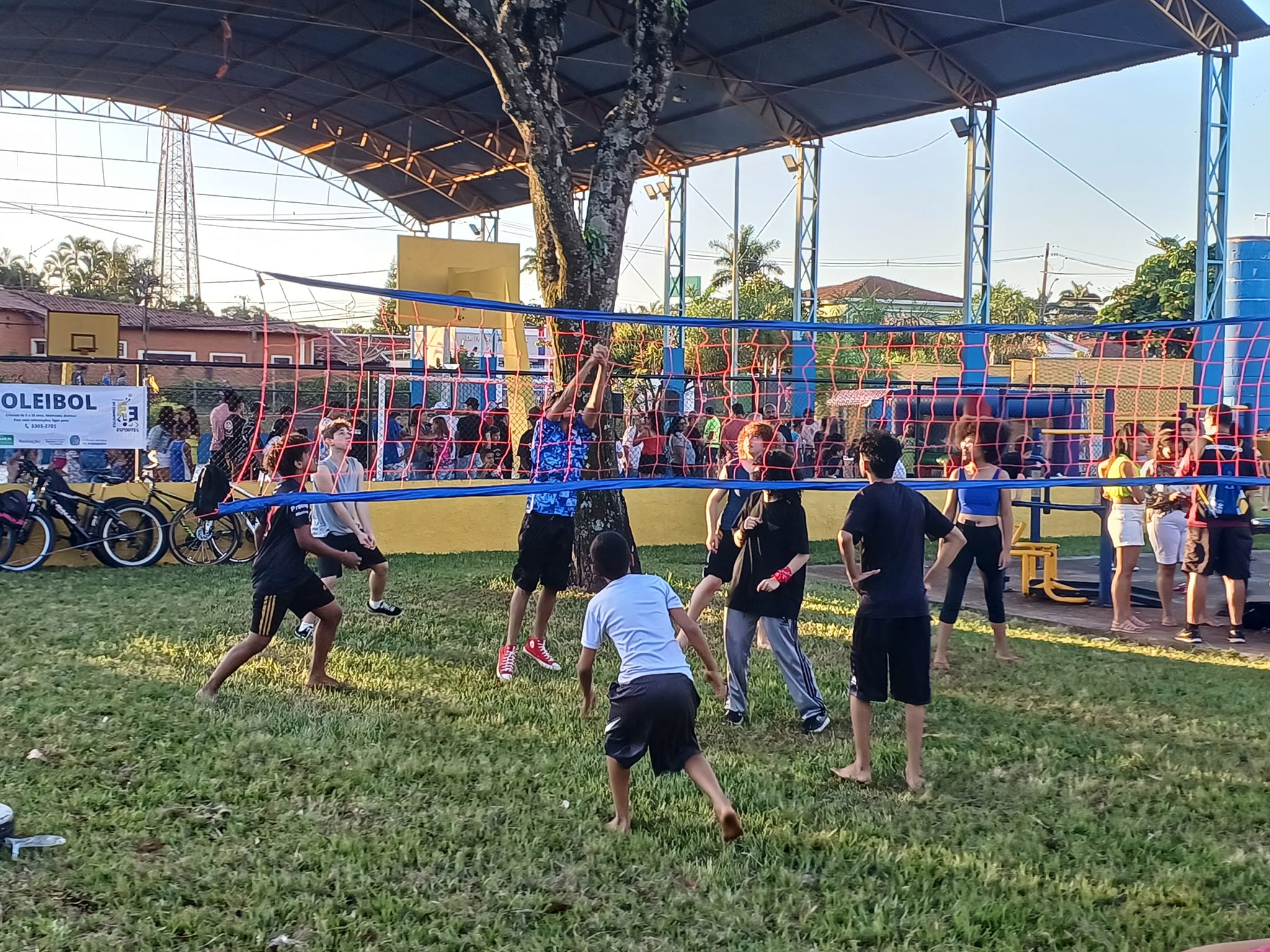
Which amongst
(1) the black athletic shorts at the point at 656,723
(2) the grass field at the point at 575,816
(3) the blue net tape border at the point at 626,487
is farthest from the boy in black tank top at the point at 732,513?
(1) the black athletic shorts at the point at 656,723

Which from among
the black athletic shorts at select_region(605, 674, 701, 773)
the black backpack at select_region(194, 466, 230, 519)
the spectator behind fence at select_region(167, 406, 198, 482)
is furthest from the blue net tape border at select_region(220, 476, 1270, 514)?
the spectator behind fence at select_region(167, 406, 198, 482)

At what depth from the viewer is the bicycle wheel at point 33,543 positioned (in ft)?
37.9

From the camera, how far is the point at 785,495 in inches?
247

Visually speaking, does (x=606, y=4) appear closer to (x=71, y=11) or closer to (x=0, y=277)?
(x=71, y=11)

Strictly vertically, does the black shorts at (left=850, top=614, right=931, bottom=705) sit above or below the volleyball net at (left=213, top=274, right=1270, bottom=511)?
below

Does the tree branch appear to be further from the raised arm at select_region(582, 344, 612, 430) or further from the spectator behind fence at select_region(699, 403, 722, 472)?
the spectator behind fence at select_region(699, 403, 722, 472)

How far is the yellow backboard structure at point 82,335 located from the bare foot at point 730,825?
11338mm

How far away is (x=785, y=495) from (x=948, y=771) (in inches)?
Result: 65.5

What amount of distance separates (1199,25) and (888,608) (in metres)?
15.2

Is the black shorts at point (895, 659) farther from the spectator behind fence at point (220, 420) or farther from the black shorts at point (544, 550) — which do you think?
the spectator behind fence at point (220, 420)

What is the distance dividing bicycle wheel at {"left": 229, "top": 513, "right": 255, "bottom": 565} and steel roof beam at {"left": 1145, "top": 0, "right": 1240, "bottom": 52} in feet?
46.9

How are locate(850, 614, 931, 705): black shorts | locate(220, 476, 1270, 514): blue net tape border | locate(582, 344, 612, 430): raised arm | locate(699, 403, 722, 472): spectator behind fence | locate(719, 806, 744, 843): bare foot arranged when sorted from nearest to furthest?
A: locate(719, 806, 744, 843): bare foot, locate(850, 614, 931, 705): black shorts, locate(220, 476, 1270, 514): blue net tape border, locate(582, 344, 612, 430): raised arm, locate(699, 403, 722, 472): spectator behind fence

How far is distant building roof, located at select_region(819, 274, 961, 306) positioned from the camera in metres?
76.6

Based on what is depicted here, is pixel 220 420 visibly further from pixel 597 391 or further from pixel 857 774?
pixel 857 774
